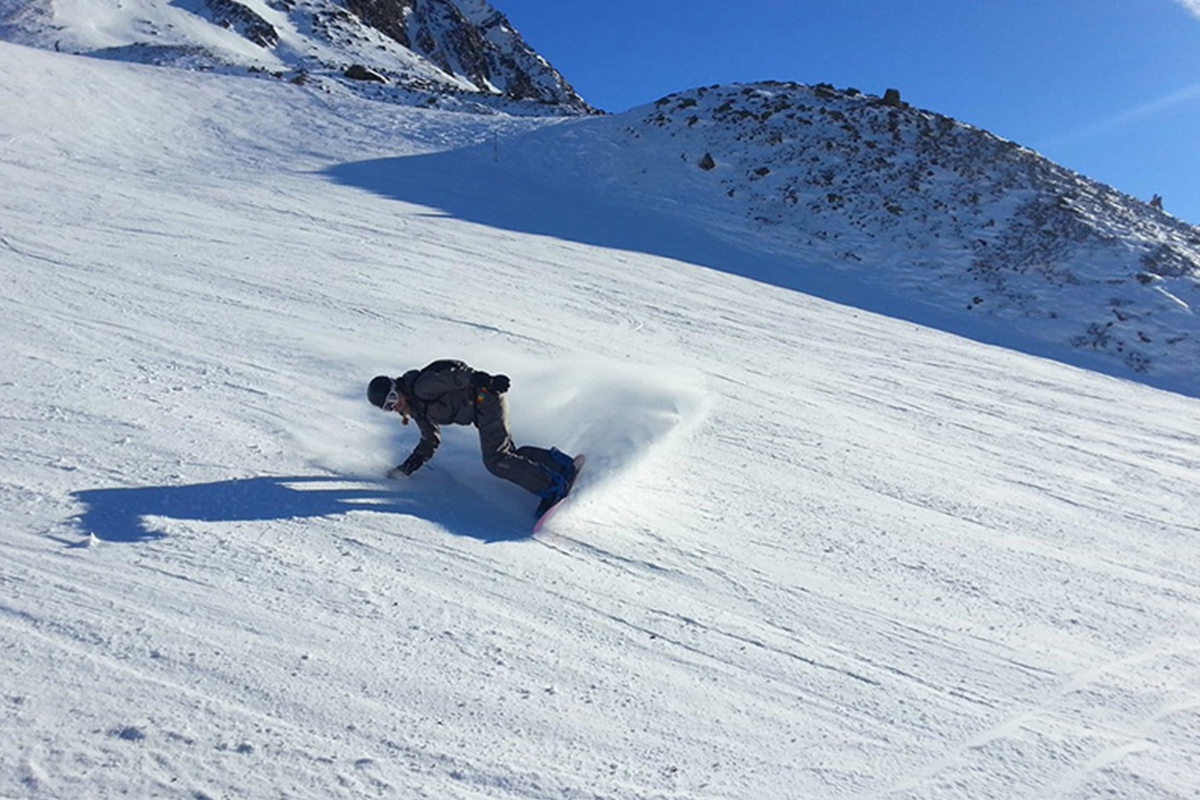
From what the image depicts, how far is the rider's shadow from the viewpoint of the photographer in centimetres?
443

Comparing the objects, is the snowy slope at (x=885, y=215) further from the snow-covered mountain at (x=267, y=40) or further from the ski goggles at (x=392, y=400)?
the ski goggles at (x=392, y=400)

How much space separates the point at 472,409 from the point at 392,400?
0.53m

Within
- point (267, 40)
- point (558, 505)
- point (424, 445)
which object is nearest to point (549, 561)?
point (558, 505)

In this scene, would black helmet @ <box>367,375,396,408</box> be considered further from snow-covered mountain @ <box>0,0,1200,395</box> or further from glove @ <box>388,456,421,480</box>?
snow-covered mountain @ <box>0,0,1200,395</box>

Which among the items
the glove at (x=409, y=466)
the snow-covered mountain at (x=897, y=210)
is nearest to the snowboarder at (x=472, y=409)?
the glove at (x=409, y=466)

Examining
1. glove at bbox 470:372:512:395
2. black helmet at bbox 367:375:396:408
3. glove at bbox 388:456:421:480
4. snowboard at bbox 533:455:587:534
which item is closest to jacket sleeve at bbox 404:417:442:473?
glove at bbox 388:456:421:480

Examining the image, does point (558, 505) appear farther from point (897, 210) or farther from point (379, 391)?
point (897, 210)

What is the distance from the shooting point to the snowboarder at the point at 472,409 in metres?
5.22

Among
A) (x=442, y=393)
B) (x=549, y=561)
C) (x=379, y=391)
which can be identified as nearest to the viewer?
(x=549, y=561)

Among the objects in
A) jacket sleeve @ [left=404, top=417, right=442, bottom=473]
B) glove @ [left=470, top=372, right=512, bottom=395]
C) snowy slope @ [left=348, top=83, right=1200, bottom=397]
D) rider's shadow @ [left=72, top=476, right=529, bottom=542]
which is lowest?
rider's shadow @ [left=72, top=476, right=529, bottom=542]

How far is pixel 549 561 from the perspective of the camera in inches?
187

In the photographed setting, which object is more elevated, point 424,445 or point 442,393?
point 442,393

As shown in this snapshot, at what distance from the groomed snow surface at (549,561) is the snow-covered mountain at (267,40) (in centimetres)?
2335

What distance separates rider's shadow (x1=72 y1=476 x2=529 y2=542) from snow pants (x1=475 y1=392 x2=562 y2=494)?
10.3 inches
